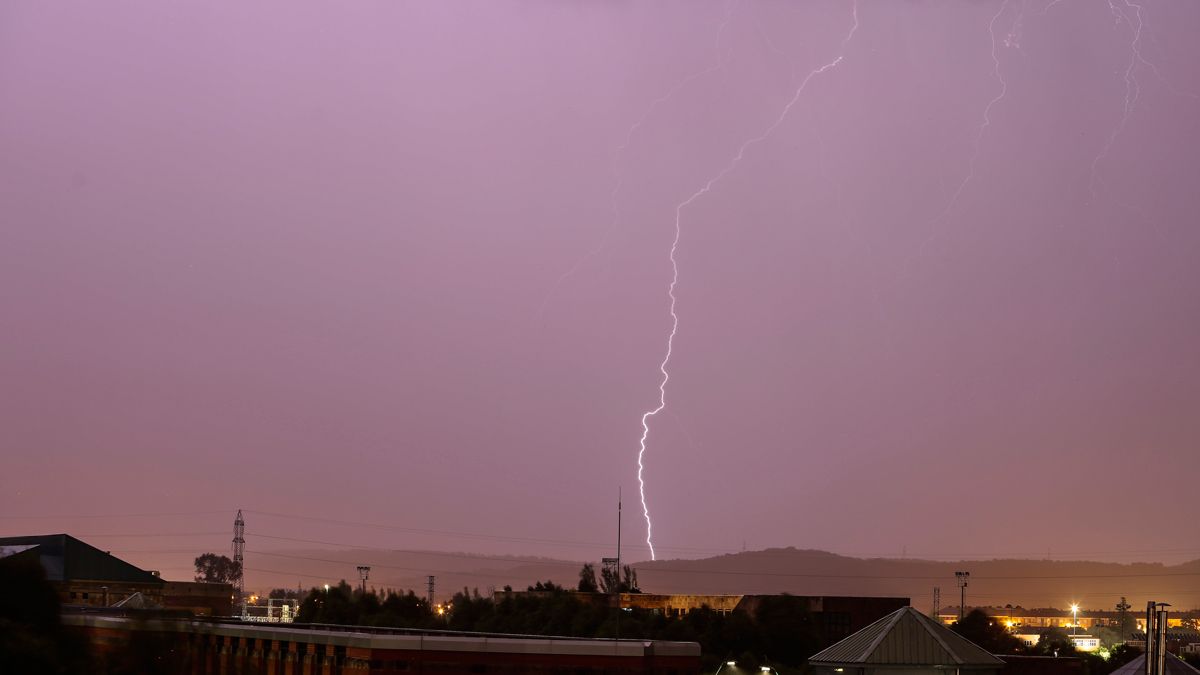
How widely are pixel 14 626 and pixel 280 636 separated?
18.0m

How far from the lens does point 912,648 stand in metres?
39.3

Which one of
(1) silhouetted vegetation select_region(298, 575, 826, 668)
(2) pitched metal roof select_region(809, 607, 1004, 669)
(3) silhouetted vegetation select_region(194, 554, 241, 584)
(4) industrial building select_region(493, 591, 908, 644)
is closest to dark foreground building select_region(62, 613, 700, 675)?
(2) pitched metal roof select_region(809, 607, 1004, 669)

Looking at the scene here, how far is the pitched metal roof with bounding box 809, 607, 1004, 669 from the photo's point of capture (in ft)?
128

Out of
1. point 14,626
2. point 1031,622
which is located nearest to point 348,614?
point 14,626

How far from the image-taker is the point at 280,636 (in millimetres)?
50844

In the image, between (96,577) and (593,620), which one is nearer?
(593,620)

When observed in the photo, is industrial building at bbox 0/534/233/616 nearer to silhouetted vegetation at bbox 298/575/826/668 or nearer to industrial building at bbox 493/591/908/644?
silhouetted vegetation at bbox 298/575/826/668

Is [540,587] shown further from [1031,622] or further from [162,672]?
[1031,622]

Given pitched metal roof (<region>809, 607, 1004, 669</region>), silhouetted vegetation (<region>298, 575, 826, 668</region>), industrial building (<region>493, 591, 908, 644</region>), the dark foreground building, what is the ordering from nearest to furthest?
pitched metal roof (<region>809, 607, 1004, 669</region>), the dark foreground building, silhouetted vegetation (<region>298, 575, 826, 668</region>), industrial building (<region>493, 591, 908, 644</region>)

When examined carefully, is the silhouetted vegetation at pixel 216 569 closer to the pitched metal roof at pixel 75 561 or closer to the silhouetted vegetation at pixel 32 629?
the pitched metal roof at pixel 75 561

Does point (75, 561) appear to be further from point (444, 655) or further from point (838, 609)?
point (444, 655)

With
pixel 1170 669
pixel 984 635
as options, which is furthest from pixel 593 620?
pixel 1170 669

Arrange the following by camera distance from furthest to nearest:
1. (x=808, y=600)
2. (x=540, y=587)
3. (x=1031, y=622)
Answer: (x=1031, y=622) → (x=540, y=587) → (x=808, y=600)

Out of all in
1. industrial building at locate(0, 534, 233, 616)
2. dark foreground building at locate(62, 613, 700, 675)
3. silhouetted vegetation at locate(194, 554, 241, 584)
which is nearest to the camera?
dark foreground building at locate(62, 613, 700, 675)
